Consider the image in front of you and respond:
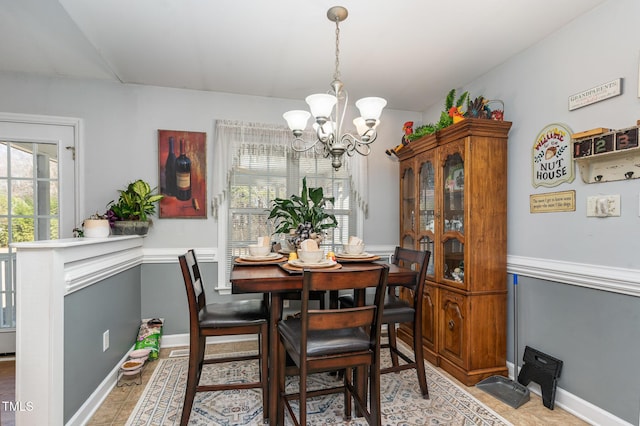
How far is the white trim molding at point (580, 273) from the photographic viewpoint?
5.86 ft

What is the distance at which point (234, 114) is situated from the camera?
3.33 meters

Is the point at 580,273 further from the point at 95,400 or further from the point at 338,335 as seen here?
the point at 95,400

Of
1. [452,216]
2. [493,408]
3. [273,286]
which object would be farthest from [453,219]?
[273,286]

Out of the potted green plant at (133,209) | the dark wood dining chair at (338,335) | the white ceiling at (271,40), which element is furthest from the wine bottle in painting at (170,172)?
the dark wood dining chair at (338,335)

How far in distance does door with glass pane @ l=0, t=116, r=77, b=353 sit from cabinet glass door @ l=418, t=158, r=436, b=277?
126 inches

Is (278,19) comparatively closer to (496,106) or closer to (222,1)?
(222,1)

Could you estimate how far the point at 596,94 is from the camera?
196 cm

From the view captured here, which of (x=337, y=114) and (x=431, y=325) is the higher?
(x=337, y=114)

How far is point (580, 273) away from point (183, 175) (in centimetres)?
324

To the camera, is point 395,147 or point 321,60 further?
point 395,147

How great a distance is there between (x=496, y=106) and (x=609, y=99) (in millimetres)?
883

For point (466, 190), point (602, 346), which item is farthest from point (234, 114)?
point (602, 346)

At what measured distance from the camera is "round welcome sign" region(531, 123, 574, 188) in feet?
7.02

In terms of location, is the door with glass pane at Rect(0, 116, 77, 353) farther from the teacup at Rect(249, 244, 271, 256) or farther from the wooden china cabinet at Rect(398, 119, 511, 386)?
the wooden china cabinet at Rect(398, 119, 511, 386)
